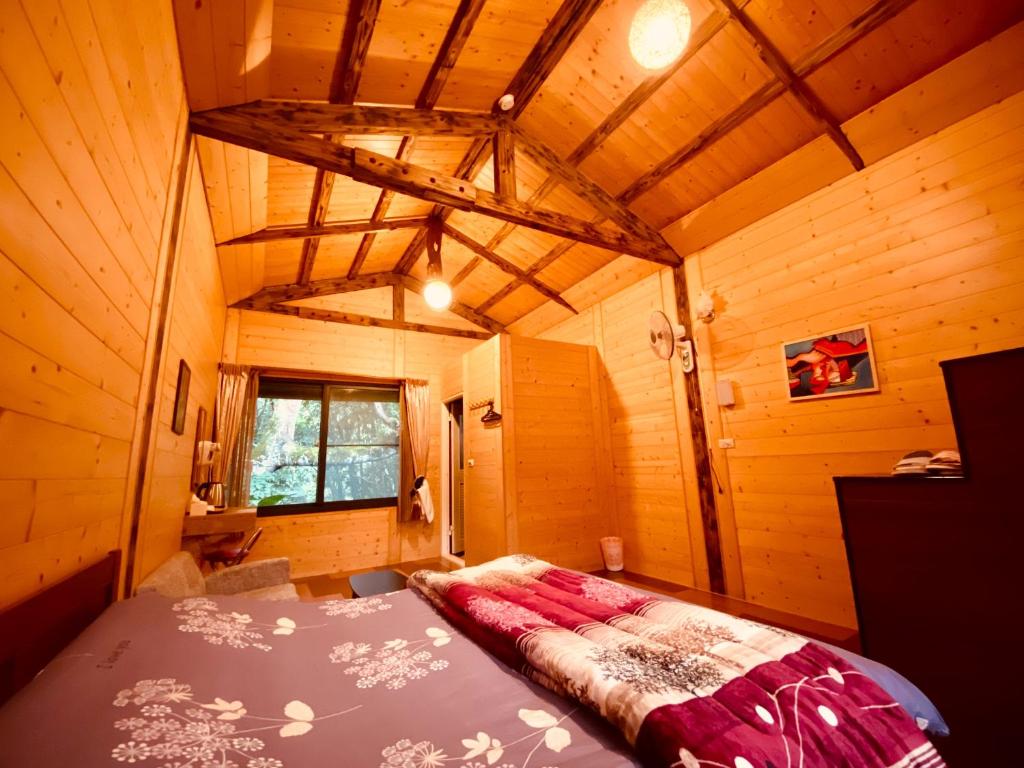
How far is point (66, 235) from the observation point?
1.18 meters

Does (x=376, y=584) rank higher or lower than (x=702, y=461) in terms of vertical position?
lower

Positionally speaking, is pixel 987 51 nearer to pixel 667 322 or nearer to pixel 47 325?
pixel 667 322

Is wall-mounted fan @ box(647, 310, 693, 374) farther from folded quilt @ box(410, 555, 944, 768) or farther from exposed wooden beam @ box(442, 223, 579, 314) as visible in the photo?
folded quilt @ box(410, 555, 944, 768)

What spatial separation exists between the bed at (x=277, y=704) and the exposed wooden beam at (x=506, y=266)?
4.54 metres

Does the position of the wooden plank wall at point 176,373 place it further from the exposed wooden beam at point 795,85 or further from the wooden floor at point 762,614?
the wooden floor at point 762,614

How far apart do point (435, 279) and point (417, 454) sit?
2444 millimetres

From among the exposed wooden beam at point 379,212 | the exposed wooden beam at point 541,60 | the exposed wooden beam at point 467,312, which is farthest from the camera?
the exposed wooden beam at point 467,312

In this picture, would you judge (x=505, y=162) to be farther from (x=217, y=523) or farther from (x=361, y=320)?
(x=217, y=523)

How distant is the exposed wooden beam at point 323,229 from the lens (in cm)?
384

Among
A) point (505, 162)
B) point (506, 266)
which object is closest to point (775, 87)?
point (505, 162)

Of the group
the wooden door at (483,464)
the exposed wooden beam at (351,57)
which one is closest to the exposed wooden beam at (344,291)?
the wooden door at (483,464)

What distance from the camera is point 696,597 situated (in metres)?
3.58

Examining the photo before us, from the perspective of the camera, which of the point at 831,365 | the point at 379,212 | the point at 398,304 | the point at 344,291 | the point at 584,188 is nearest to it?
the point at 831,365

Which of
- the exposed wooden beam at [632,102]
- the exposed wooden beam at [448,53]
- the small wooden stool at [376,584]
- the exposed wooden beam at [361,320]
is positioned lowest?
the small wooden stool at [376,584]
